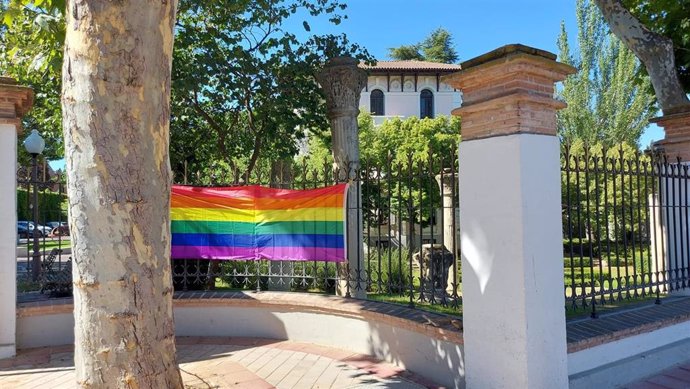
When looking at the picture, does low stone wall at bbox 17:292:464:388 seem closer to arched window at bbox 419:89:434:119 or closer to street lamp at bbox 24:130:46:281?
street lamp at bbox 24:130:46:281

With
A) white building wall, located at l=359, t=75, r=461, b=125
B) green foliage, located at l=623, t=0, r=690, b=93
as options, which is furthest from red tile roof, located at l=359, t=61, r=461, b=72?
green foliage, located at l=623, t=0, r=690, b=93

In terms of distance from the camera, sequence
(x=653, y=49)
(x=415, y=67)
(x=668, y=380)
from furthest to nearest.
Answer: (x=415, y=67)
(x=653, y=49)
(x=668, y=380)

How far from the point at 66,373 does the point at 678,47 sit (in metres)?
10.3

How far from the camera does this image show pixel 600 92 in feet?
98.1

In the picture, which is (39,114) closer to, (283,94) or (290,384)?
(283,94)

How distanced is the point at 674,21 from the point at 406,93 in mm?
30445

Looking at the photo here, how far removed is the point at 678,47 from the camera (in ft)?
28.9

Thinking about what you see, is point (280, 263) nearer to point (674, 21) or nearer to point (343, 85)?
point (343, 85)

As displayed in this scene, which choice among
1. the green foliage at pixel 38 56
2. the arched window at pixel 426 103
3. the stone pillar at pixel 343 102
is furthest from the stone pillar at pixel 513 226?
the arched window at pixel 426 103

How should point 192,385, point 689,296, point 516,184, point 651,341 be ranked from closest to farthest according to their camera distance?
point 516,184 < point 192,385 < point 651,341 < point 689,296

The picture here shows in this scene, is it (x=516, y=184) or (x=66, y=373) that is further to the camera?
(x=66, y=373)

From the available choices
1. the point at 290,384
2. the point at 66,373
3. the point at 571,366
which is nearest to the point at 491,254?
the point at 571,366

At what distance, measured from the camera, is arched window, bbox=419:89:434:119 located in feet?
130

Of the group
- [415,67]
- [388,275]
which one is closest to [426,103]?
[415,67]
